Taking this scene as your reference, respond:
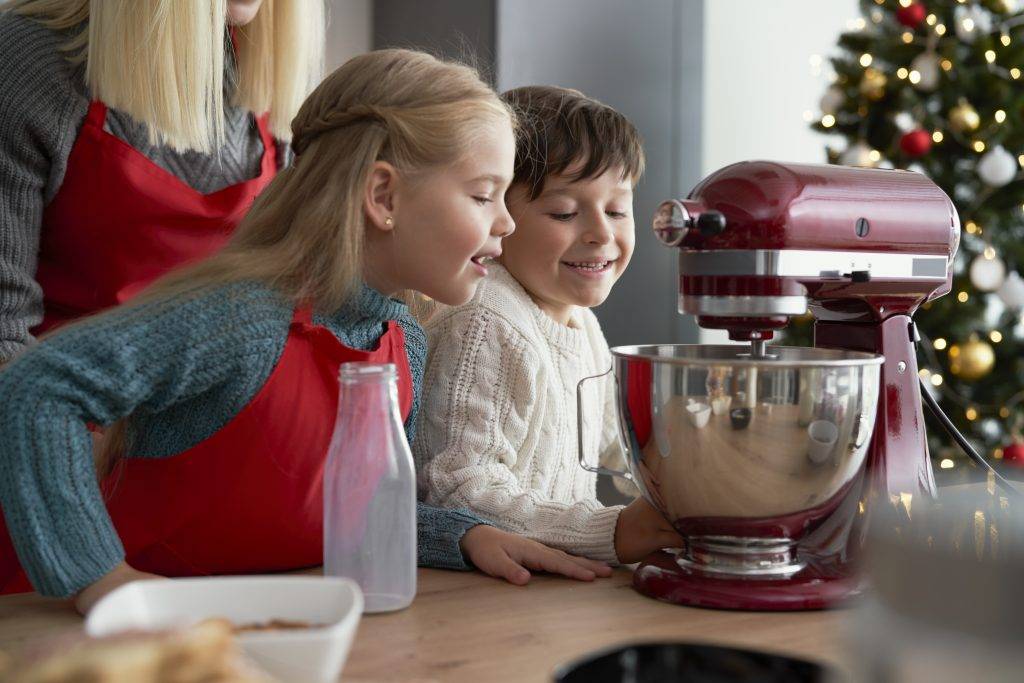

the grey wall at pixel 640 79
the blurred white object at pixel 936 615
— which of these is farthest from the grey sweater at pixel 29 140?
the grey wall at pixel 640 79

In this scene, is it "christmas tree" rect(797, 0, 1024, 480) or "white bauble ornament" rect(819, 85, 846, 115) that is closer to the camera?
"christmas tree" rect(797, 0, 1024, 480)

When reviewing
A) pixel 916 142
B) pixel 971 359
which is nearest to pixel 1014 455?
pixel 971 359

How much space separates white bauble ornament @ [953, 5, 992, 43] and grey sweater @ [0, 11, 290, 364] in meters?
2.70

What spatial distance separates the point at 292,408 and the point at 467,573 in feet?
0.81

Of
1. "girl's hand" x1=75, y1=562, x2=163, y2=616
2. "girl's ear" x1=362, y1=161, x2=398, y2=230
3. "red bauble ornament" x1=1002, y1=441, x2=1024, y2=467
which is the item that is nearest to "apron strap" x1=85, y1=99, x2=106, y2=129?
"girl's ear" x1=362, y1=161, x2=398, y2=230

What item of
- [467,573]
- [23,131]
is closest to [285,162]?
[23,131]

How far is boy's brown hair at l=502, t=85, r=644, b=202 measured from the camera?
1468 mm

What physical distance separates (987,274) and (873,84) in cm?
70

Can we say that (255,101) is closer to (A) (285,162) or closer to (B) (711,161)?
(A) (285,162)

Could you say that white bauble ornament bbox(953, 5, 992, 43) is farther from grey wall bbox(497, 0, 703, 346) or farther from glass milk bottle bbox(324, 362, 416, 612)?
glass milk bottle bbox(324, 362, 416, 612)

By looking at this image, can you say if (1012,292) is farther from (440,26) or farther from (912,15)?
(440,26)

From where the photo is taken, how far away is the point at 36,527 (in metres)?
0.86

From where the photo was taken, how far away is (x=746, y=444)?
2.93ft

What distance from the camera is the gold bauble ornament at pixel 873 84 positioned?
133 inches
